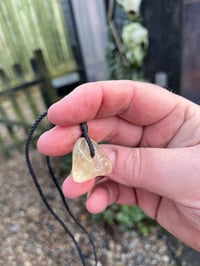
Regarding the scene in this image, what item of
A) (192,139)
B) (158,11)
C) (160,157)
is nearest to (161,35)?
(158,11)

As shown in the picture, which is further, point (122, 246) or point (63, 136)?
point (122, 246)

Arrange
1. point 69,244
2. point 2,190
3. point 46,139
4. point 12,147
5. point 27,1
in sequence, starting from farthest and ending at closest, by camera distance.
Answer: point 27,1
point 12,147
point 2,190
point 69,244
point 46,139

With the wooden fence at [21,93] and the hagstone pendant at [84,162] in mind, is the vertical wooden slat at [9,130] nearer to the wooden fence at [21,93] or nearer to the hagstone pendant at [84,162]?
the wooden fence at [21,93]

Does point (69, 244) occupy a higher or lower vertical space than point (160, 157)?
lower

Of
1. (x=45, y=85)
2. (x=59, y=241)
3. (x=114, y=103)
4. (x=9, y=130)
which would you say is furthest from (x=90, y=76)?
(x=114, y=103)

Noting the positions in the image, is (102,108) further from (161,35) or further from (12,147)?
(12,147)

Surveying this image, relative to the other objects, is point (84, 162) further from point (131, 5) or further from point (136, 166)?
point (131, 5)

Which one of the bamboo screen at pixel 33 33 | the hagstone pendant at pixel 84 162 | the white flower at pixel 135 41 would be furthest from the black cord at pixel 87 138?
the bamboo screen at pixel 33 33

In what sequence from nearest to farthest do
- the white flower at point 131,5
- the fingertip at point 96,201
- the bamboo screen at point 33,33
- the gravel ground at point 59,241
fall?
the fingertip at point 96,201 → the gravel ground at point 59,241 → the white flower at point 131,5 → the bamboo screen at point 33,33
